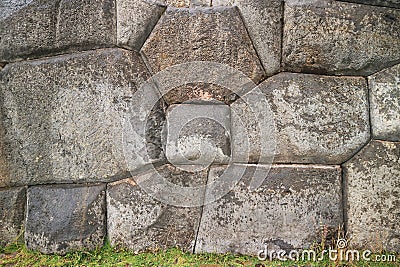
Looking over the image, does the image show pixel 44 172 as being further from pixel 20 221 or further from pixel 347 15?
pixel 347 15

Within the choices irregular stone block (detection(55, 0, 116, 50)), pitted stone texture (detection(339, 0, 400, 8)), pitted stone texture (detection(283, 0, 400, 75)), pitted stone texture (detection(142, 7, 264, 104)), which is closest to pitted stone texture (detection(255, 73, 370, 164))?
pitted stone texture (detection(283, 0, 400, 75))

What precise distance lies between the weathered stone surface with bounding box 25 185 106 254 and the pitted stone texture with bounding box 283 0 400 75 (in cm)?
152

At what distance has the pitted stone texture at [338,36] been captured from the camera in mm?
2547

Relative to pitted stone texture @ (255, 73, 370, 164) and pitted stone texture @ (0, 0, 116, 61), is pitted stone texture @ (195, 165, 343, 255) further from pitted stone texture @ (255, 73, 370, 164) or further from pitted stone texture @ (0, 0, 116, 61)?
pitted stone texture @ (0, 0, 116, 61)

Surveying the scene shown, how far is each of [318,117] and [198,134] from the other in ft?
2.43

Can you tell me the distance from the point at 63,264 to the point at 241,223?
1.13 m

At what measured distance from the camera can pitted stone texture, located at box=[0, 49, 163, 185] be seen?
8.81ft

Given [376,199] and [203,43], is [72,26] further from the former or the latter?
[376,199]

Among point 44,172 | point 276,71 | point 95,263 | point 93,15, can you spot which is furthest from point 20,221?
point 276,71

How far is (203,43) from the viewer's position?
2.62m

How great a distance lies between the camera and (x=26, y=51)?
9.32 ft

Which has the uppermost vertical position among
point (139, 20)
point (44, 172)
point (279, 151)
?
point (139, 20)

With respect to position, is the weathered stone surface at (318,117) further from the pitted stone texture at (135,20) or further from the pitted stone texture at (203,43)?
the pitted stone texture at (135,20)

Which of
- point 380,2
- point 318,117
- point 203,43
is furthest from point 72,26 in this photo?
point 380,2
